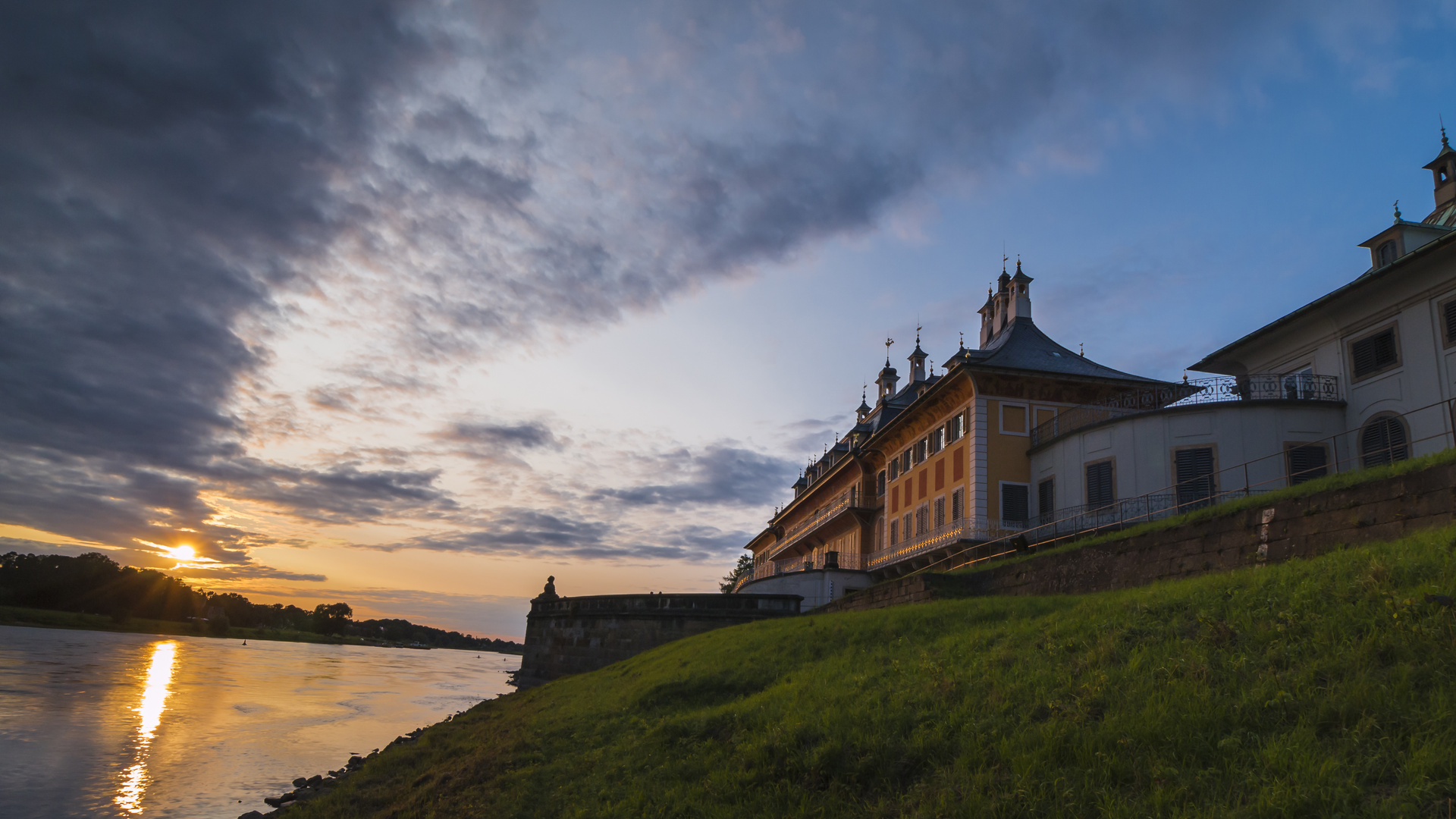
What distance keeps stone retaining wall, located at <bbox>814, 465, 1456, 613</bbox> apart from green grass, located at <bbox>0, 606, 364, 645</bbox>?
10893 centimetres

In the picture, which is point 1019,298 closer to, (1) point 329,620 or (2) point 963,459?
(2) point 963,459

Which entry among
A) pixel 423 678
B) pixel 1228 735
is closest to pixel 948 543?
pixel 1228 735

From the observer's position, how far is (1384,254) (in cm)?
2500

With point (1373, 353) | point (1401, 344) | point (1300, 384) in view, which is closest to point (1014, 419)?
point (1300, 384)

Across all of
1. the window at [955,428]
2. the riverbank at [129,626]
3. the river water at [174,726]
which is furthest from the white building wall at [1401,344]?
the riverbank at [129,626]

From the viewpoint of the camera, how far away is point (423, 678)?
71812 millimetres

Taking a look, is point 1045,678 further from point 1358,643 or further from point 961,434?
point 961,434

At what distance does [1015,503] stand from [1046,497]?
120 cm

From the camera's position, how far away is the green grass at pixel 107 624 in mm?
91750

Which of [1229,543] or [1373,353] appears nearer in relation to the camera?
[1229,543]

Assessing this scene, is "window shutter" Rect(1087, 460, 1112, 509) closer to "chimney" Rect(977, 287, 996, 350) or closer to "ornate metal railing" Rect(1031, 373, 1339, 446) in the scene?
"ornate metal railing" Rect(1031, 373, 1339, 446)

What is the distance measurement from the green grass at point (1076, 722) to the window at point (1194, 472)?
424 inches

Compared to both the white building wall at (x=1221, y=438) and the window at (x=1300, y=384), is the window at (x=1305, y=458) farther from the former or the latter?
the window at (x=1300, y=384)

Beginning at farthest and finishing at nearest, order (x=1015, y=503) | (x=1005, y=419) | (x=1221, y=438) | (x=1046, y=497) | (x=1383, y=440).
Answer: (x=1005, y=419), (x=1015, y=503), (x=1046, y=497), (x=1221, y=438), (x=1383, y=440)
